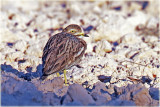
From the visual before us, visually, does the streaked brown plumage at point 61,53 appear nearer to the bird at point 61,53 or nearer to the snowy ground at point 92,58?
the bird at point 61,53

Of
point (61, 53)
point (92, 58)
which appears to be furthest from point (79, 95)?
point (92, 58)

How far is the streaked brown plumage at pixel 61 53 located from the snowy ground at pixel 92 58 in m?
0.35

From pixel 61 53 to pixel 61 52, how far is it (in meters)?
0.02

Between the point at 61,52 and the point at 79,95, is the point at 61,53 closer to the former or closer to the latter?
the point at 61,52

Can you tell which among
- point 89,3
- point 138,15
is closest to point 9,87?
point 138,15

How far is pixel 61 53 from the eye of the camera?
5195 mm

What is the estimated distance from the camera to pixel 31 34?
297 inches

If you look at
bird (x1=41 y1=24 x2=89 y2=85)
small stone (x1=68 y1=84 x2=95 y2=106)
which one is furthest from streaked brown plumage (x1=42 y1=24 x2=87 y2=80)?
small stone (x1=68 y1=84 x2=95 y2=106)

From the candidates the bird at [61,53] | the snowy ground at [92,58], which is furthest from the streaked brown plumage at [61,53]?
the snowy ground at [92,58]

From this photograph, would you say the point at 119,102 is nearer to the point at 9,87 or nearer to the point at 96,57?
the point at 9,87

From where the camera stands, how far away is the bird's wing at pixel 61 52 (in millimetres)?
5039

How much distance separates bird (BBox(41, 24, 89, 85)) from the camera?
5.02 m

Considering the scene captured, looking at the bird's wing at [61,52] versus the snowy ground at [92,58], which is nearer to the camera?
the snowy ground at [92,58]

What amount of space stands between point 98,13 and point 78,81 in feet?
13.9
